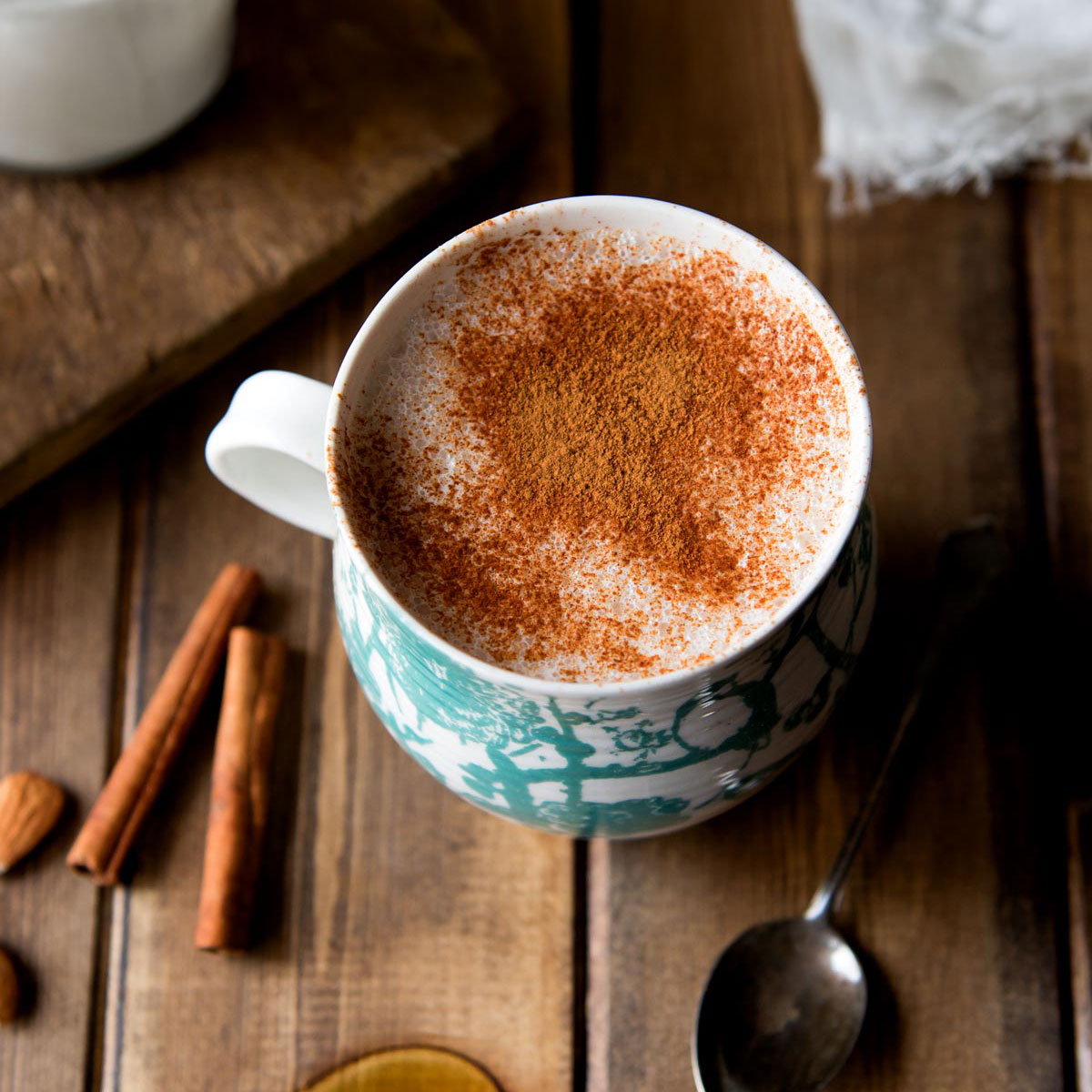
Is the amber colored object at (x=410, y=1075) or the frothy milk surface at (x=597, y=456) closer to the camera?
the frothy milk surface at (x=597, y=456)

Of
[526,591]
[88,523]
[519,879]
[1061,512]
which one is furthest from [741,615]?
[88,523]

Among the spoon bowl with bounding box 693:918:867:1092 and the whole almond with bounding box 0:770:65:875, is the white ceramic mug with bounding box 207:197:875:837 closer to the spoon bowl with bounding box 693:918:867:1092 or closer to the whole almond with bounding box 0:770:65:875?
the spoon bowl with bounding box 693:918:867:1092

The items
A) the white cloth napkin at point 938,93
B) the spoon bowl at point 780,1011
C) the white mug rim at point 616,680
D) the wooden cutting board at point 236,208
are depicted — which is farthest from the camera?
the white cloth napkin at point 938,93

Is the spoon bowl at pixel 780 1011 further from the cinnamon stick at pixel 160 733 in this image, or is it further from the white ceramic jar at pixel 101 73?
the white ceramic jar at pixel 101 73

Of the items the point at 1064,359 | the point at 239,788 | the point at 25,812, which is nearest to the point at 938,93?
the point at 1064,359

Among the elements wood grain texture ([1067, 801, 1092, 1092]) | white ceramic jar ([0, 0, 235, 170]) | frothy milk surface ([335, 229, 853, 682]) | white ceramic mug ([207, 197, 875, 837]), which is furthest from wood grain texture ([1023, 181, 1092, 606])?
white ceramic jar ([0, 0, 235, 170])

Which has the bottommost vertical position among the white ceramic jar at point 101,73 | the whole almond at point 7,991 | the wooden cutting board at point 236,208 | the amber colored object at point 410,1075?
the amber colored object at point 410,1075

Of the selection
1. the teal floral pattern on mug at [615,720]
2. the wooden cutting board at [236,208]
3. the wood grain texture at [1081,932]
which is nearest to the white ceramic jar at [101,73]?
the wooden cutting board at [236,208]
